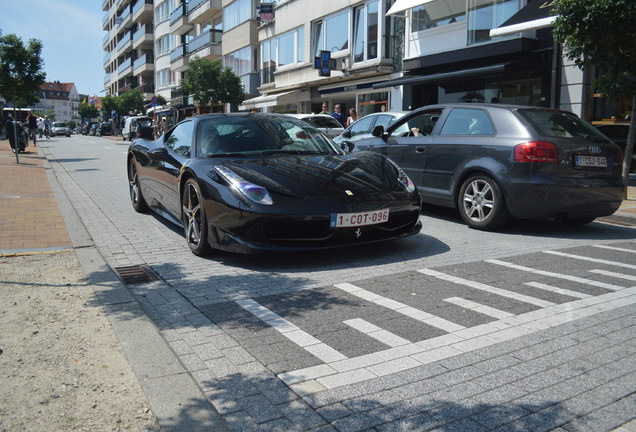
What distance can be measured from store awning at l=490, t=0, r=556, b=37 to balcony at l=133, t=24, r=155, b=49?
60303 mm

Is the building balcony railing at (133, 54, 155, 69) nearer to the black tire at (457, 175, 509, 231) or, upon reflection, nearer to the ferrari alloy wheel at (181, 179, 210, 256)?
the black tire at (457, 175, 509, 231)

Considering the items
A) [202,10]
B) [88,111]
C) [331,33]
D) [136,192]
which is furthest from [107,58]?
[136,192]

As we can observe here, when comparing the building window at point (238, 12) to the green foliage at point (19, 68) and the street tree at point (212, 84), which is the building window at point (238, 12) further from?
the green foliage at point (19, 68)

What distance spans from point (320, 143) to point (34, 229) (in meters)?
3.49

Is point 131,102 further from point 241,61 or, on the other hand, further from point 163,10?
point 241,61

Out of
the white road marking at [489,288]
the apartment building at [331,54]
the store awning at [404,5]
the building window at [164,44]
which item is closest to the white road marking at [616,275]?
the white road marking at [489,288]

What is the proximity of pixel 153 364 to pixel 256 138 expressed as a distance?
→ 3527mm

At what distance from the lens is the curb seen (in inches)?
98.6

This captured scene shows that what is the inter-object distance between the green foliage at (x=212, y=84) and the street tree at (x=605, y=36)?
2775 cm

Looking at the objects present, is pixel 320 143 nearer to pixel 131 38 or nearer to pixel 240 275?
pixel 240 275

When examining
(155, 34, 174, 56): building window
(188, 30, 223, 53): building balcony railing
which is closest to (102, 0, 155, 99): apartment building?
(155, 34, 174, 56): building window

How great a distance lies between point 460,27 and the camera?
18.5m

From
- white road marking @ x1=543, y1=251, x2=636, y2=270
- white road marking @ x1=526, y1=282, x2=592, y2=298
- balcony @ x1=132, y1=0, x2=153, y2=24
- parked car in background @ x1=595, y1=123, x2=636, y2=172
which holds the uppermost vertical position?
balcony @ x1=132, y1=0, x2=153, y2=24

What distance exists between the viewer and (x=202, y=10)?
4494 cm
